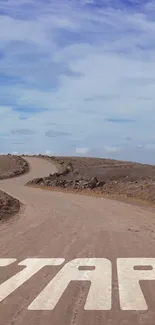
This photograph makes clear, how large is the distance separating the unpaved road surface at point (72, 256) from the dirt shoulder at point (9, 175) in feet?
2.58

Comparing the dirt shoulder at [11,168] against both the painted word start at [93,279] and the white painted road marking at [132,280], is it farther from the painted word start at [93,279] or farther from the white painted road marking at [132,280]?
the white painted road marking at [132,280]

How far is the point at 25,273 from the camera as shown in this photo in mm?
9320

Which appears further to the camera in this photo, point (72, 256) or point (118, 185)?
point (118, 185)

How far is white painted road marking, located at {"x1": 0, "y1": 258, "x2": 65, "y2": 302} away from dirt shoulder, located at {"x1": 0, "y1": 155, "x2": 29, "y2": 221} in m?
9.69

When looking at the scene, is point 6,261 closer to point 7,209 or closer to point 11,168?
point 7,209

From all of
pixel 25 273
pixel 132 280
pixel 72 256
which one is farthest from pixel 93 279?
pixel 72 256

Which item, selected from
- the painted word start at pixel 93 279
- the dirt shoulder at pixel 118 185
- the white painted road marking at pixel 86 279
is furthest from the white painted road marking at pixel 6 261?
the dirt shoulder at pixel 118 185

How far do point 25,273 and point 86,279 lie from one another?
1301 millimetres

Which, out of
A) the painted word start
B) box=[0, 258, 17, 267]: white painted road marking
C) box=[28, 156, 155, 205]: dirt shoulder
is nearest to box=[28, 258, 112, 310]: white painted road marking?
the painted word start

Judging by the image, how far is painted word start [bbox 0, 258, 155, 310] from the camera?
6989 mm

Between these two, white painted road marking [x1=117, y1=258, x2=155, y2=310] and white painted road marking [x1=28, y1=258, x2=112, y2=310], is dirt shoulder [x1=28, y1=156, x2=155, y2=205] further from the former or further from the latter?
white painted road marking [x1=28, y1=258, x2=112, y2=310]

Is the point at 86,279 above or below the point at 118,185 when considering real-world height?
below

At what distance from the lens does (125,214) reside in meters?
22.4

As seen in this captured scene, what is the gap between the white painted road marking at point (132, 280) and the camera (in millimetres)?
6918
